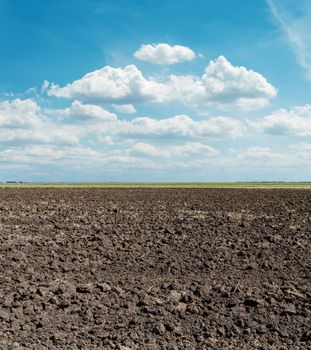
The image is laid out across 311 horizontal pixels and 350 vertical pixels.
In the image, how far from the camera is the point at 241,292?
11523mm

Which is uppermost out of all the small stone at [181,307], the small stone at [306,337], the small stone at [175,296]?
the small stone at [175,296]

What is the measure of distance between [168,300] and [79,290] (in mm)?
2121

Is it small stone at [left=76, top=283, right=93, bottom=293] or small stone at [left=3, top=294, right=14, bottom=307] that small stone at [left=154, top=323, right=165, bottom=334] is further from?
small stone at [left=3, top=294, right=14, bottom=307]

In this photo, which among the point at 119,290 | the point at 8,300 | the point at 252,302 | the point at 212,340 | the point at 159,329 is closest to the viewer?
the point at 212,340

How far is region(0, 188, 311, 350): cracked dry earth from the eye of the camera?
9039mm

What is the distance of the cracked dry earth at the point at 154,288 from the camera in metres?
9.04

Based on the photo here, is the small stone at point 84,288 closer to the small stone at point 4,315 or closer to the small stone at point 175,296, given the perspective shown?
the small stone at point 175,296

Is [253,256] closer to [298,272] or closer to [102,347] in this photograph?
[298,272]

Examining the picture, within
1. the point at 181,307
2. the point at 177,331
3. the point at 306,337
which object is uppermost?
the point at 181,307

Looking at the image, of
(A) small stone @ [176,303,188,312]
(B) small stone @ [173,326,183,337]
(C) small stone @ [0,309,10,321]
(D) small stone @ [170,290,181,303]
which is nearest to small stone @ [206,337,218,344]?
(B) small stone @ [173,326,183,337]

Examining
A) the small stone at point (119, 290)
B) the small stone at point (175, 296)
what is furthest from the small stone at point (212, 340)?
the small stone at point (119, 290)

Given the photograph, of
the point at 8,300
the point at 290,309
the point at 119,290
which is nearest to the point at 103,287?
the point at 119,290

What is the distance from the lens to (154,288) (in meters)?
11.8

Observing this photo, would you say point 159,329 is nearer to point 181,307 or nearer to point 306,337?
point 181,307
